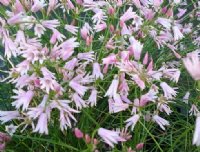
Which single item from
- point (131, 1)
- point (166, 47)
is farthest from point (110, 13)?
point (166, 47)

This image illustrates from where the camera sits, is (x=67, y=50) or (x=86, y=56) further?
(x=86, y=56)

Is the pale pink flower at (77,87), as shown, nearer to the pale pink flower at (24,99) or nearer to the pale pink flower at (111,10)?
the pale pink flower at (24,99)

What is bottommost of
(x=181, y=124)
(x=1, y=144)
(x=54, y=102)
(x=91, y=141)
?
(x=181, y=124)

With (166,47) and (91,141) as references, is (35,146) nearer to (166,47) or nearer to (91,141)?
(91,141)

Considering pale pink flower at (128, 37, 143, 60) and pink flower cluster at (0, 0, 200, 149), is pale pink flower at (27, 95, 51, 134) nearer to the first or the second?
pink flower cluster at (0, 0, 200, 149)

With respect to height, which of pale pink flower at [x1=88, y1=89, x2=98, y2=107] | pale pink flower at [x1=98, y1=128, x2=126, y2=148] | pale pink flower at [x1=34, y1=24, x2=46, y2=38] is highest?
pale pink flower at [x1=34, y1=24, x2=46, y2=38]

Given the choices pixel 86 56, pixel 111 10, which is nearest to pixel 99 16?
pixel 111 10

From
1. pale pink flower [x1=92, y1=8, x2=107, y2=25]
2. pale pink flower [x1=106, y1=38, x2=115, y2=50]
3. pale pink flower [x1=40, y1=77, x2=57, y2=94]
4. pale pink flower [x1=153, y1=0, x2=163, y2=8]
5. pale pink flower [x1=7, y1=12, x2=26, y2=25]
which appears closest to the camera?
pale pink flower [x1=40, y1=77, x2=57, y2=94]

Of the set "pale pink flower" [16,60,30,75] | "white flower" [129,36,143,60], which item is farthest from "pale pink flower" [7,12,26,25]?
"white flower" [129,36,143,60]

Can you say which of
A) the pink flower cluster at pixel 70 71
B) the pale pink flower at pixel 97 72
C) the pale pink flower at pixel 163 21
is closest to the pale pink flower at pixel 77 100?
the pink flower cluster at pixel 70 71

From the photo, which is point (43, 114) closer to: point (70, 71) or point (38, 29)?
point (70, 71)

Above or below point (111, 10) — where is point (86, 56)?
below
